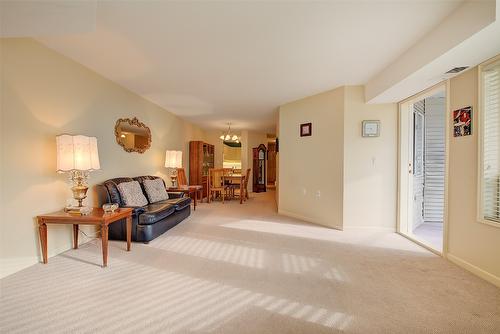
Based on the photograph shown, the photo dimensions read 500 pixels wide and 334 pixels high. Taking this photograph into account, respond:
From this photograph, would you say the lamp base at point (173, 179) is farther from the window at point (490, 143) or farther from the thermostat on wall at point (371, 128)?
the window at point (490, 143)

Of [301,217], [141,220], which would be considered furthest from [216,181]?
[141,220]

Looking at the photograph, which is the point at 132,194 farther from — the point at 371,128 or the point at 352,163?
the point at 371,128

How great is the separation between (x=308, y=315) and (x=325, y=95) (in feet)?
12.4

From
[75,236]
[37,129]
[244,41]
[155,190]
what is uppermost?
[244,41]

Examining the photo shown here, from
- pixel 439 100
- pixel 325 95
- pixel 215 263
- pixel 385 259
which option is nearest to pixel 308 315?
pixel 215 263

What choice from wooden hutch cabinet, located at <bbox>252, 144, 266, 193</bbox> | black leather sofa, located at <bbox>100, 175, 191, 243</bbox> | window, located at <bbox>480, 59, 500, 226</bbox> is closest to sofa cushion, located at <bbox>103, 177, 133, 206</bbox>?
black leather sofa, located at <bbox>100, 175, 191, 243</bbox>

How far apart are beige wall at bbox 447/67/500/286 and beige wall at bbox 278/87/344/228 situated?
157cm

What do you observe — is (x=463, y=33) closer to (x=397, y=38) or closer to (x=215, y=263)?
(x=397, y=38)

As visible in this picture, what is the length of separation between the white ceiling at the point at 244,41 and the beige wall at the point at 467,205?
815 mm

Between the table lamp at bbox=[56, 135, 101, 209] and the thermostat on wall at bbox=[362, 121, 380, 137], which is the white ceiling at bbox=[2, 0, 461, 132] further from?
the table lamp at bbox=[56, 135, 101, 209]

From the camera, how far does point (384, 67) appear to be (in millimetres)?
3320

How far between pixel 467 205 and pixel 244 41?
9.92 feet

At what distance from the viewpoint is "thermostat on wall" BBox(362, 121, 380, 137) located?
4.06m

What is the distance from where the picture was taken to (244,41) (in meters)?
2.61
